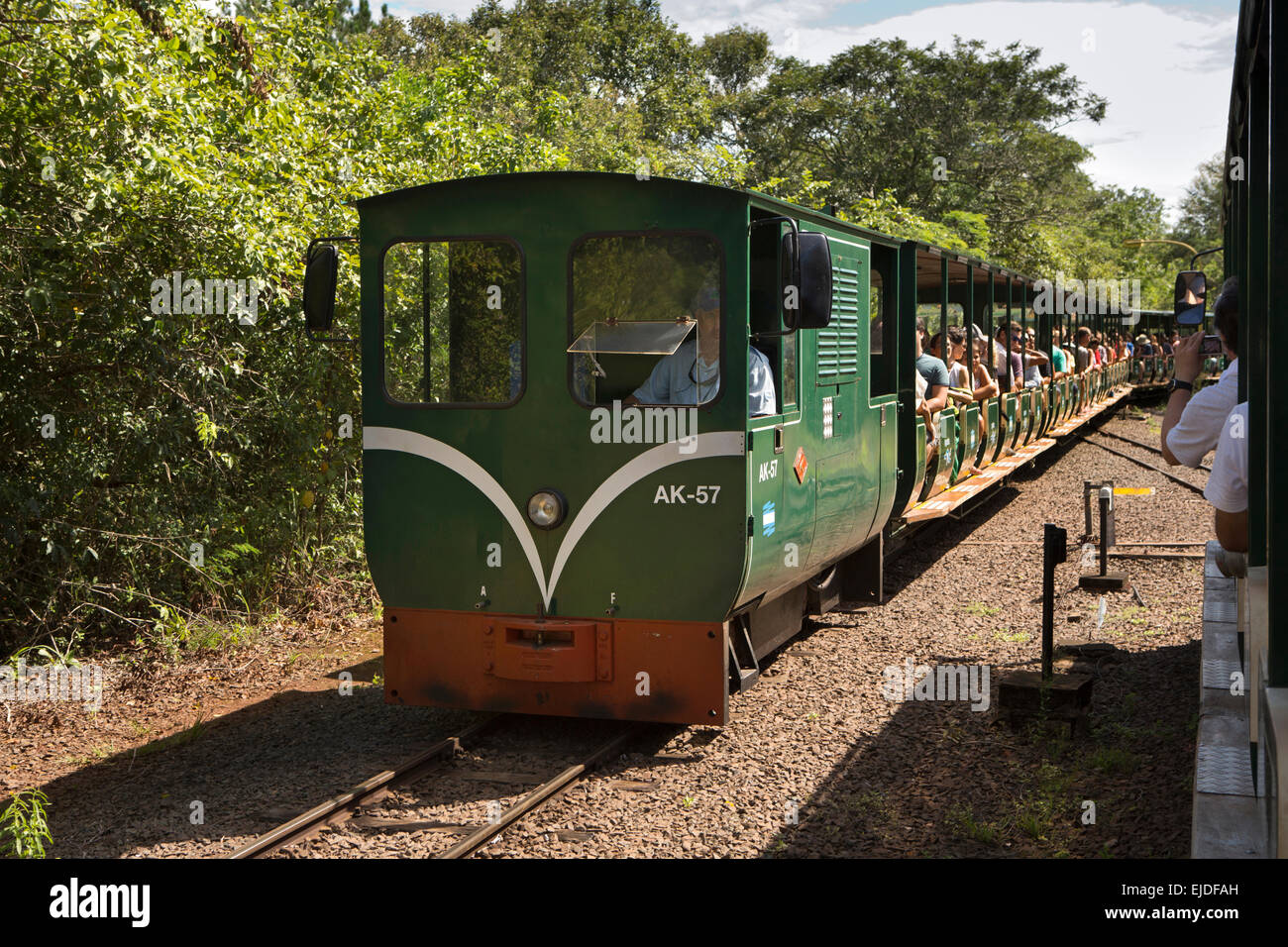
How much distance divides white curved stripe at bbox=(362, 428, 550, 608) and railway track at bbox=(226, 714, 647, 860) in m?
0.80

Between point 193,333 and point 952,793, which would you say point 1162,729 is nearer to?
point 952,793

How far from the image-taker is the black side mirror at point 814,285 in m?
6.05

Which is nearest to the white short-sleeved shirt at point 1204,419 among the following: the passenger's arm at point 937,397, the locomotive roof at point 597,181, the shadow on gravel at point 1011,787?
the shadow on gravel at point 1011,787

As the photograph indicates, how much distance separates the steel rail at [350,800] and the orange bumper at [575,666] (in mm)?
262

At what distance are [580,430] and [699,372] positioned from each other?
Result: 2.05 feet

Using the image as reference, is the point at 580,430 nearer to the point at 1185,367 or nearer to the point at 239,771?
the point at 239,771

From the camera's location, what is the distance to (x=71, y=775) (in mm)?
6250

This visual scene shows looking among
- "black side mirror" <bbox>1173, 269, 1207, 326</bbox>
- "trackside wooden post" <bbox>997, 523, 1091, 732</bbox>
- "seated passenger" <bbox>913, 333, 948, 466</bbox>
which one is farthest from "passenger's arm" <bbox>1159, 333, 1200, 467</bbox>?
"seated passenger" <bbox>913, 333, 948, 466</bbox>

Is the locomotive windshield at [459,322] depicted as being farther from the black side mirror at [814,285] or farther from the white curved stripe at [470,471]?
the black side mirror at [814,285]

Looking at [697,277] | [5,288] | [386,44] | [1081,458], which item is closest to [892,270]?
[697,277]

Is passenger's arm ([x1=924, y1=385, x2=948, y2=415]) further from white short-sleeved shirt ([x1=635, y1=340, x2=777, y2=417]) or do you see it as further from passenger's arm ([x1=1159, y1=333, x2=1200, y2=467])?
passenger's arm ([x1=1159, y1=333, x2=1200, y2=467])

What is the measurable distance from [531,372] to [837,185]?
27676mm

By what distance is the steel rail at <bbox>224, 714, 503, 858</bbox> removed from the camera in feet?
16.4

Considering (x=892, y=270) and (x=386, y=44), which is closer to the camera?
(x=892, y=270)
